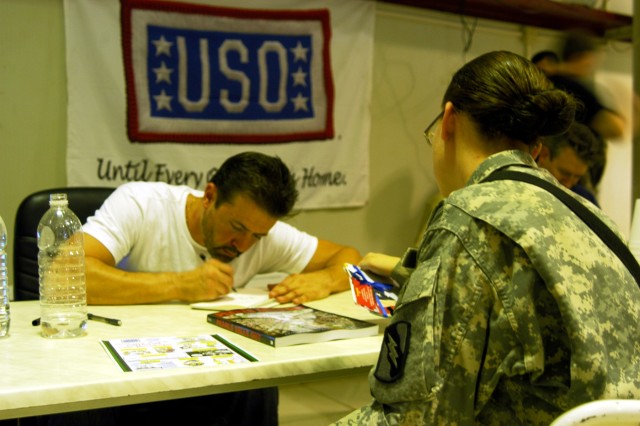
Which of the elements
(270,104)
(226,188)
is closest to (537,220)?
(226,188)

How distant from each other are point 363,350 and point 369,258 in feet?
1.33

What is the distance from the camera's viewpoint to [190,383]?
4.30ft

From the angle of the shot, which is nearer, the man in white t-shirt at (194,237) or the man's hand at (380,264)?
the man's hand at (380,264)

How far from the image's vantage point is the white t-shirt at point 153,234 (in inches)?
82.4

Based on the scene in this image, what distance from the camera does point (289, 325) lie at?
5.37 feet

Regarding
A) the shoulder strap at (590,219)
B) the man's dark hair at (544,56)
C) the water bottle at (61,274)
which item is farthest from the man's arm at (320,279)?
the man's dark hair at (544,56)

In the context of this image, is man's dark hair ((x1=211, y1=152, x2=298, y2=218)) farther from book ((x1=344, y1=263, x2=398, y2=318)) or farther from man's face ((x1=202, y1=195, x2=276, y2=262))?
book ((x1=344, y1=263, x2=398, y2=318))

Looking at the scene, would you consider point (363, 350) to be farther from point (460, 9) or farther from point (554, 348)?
point (460, 9)

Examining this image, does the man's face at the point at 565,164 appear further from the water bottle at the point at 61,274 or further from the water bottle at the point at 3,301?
the water bottle at the point at 3,301

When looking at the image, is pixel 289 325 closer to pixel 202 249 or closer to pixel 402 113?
pixel 202 249

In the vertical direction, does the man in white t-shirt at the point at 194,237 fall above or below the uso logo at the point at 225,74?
below

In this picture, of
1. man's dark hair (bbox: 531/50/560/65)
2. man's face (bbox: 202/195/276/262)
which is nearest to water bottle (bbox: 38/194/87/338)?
man's face (bbox: 202/195/276/262)

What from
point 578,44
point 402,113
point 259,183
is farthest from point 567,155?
point 578,44

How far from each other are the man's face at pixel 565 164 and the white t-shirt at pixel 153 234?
1.21 metres
